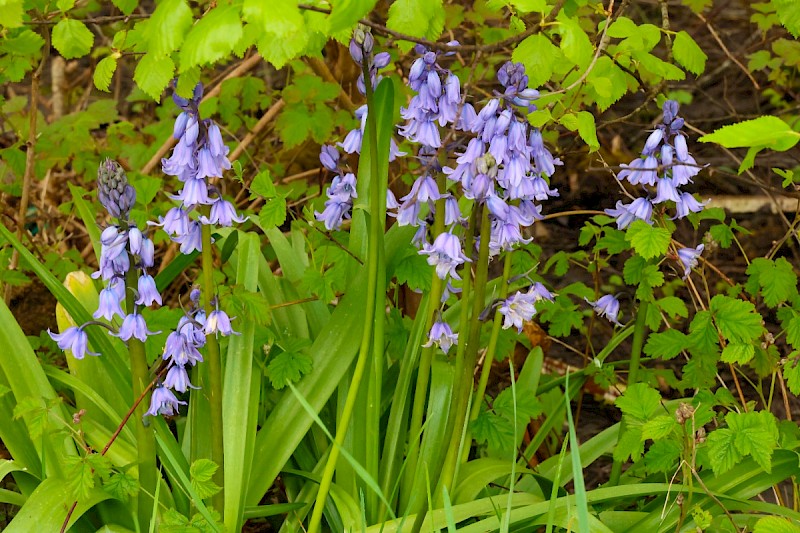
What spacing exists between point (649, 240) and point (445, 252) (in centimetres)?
59

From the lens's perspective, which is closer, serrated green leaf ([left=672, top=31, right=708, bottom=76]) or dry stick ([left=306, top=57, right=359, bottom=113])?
serrated green leaf ([left=672, top=31, right=708, bottom=76])

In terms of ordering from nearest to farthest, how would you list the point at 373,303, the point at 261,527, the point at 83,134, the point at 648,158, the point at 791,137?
the point at 791,137, the point at 373,303, the point at 648,158, the point at 261,527, the point at 83,134

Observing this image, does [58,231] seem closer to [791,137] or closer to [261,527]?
[261,527]

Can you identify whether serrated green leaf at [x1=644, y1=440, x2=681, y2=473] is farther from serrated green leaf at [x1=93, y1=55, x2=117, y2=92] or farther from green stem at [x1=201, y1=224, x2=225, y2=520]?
serrated green leaf at [x1=93, y1=55, x2=117, y2=92]

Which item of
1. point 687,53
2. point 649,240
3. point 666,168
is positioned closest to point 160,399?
point 649,240

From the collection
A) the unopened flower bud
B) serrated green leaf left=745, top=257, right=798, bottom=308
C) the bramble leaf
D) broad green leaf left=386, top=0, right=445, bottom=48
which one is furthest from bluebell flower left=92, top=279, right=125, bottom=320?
serrated green leaf left=745, top=257, right=798, bottom=308

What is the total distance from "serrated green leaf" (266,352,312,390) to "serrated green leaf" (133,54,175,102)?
0.84 meters

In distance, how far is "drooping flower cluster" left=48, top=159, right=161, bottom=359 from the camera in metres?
1.89

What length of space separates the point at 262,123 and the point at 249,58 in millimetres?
326

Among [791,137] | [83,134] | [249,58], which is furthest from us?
[249,58]

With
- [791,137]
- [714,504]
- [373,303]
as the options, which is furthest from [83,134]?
[791,137]

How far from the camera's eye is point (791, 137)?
120cm

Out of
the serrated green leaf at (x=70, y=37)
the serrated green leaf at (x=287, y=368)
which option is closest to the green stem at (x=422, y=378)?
the serrated green leaf at (x=287, y=368)

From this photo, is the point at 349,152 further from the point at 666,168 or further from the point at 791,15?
the point at 791,15
